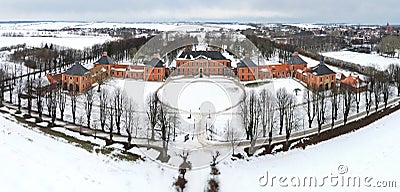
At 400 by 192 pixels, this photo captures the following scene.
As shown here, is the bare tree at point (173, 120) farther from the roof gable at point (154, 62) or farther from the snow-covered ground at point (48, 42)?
the snow-covered ground at point (48, 42)

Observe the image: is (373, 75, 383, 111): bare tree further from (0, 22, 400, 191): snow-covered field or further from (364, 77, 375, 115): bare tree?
(0, 22, 400, 191): snow-covered field

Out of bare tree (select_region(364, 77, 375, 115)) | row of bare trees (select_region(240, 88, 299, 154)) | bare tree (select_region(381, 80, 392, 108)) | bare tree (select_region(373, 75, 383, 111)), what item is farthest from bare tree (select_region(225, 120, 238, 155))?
bare tree (select_region(381, 80, 392, 108))

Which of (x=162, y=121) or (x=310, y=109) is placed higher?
(x=162, y=121)

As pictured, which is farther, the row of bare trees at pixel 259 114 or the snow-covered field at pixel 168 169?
the row of bare trees at pixel 259 114

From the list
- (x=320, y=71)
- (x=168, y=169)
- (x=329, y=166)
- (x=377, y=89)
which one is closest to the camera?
(x=168, y=169)

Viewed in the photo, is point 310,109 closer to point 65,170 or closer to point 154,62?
point 154,62

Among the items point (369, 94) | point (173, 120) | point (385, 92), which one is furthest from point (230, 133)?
point (369, 94)

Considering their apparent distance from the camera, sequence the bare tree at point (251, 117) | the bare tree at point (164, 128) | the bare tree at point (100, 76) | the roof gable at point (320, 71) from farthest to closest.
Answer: the roof gable at point (320, 71) < the bare tree at point (100, 76) < the bare tree at point (251, 117) < the bare tree at point (164, 128)

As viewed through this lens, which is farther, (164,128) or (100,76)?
(100,76)

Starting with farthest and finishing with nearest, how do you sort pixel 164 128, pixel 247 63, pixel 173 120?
pixel 247 63
pixel 173 120
pixel 164 128

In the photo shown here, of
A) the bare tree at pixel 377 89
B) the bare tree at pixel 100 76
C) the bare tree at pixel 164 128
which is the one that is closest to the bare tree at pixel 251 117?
the bare tree at pixel 164 128

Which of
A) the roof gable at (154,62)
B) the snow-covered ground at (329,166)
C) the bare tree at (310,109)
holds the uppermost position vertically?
the roof gable at (154,62)

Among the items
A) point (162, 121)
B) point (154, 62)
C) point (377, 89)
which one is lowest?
point (162, 121)

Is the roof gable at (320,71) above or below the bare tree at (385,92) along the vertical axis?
above
